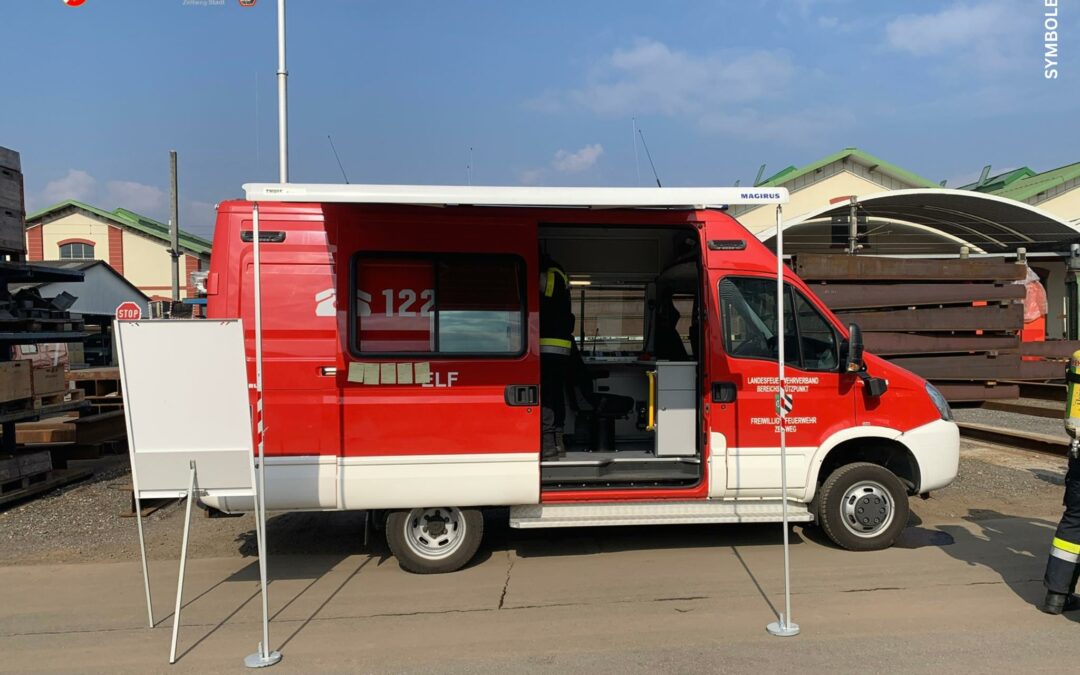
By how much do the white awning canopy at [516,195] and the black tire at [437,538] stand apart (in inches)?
90.0

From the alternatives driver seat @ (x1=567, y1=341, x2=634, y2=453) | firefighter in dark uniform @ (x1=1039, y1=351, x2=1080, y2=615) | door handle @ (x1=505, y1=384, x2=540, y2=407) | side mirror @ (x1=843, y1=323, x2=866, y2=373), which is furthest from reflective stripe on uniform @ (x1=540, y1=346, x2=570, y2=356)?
firefighter in dark uniform @ (x1=1039, y1=351, x2=1080, y2=615)

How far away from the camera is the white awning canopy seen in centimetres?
428

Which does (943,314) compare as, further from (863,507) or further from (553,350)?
(553,350)

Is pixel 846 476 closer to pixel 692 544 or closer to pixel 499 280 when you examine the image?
pixel 692 544

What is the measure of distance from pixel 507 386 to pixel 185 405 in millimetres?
2099

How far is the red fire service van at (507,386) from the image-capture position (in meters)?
4.95

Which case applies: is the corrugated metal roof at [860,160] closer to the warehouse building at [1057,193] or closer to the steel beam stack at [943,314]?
the warehouse building at [1057,193]

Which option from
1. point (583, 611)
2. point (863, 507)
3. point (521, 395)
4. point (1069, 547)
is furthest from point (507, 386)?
point (1069, 547)

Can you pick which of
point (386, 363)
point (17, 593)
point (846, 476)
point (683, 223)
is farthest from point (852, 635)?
point (17, 593)

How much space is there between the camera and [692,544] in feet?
19.1

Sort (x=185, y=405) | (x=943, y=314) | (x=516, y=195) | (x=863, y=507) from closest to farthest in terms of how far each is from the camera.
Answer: (x=185, y=405) → (x=516, y=195) → (x=863, y=507) → (x=943, y=314)

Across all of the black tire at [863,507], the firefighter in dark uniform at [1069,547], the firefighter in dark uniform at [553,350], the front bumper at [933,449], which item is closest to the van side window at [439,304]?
the firefighter in dark uniform at [553,350]

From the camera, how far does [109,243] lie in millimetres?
33312

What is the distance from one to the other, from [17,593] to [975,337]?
14.0 m
